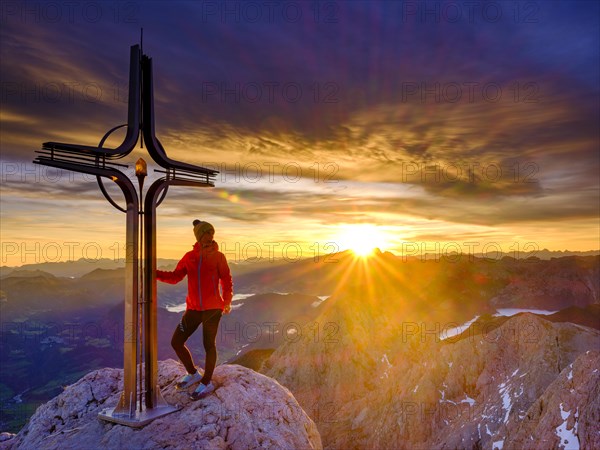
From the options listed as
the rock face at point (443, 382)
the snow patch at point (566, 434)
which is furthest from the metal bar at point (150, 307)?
the snow patch at point (566, 434)

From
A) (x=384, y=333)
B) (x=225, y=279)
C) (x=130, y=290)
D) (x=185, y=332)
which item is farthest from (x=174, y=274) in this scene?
(x=384, y=333)

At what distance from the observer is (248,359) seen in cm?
10681

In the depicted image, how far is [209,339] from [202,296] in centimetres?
89

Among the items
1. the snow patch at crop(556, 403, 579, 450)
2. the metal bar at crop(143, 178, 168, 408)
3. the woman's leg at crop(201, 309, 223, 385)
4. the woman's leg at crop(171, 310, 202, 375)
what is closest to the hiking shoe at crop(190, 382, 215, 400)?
the woman's leg at crop(201, 309, 223, 385)

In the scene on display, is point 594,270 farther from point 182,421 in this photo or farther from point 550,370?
point 182,421

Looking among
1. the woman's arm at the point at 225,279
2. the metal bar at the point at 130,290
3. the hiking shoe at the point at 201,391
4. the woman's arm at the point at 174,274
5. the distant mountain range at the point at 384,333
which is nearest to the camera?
the metal bar at the point at 130,290

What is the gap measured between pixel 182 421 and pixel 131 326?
1.94m

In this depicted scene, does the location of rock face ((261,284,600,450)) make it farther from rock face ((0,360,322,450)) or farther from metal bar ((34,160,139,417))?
metal bar ((34,160,139,417))

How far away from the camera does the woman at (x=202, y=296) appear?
840 centimetres

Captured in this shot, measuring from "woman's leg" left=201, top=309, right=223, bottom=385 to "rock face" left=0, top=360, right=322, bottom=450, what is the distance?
1.26ft

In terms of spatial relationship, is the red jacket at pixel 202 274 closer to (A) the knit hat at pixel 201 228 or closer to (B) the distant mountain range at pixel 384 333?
(A) the knit hat at pixel 201 228

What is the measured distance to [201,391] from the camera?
8328 mm

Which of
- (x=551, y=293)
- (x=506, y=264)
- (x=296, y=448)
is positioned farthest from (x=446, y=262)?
(x=296, y=448)

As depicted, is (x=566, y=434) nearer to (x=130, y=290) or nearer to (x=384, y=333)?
(x=130, y=290)
